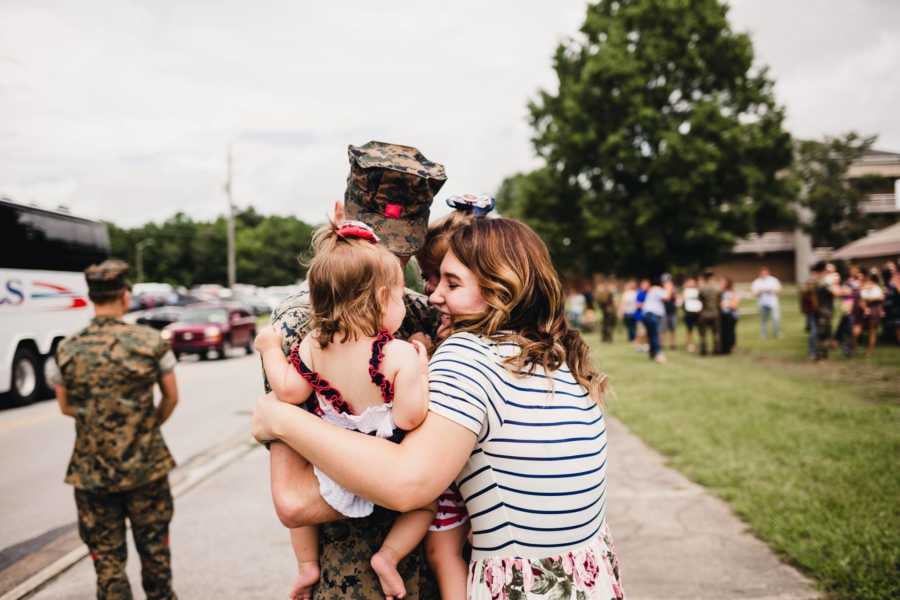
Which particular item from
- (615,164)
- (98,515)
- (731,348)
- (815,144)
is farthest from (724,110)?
(98,515)

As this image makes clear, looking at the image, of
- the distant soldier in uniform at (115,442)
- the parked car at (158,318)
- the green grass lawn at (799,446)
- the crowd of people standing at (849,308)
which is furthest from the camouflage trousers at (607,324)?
the parked car at (158,318)

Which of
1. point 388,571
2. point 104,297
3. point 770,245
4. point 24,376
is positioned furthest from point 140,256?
point 388,571

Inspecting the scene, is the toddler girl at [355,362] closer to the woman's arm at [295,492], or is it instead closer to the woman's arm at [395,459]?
the woman's arm at [295,492]

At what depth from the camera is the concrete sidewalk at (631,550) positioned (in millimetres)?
3930

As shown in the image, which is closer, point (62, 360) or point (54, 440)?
point (62, 360)

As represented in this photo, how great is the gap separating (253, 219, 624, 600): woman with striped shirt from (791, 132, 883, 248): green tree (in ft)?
150

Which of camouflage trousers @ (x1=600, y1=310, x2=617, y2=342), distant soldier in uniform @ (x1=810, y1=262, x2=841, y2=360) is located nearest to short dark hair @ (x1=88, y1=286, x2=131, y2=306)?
distant soldier in uniform @ (x1=810, y1=262, x2=841, y2=360)

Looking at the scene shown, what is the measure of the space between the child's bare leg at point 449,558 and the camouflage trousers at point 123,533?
2324 millimetres

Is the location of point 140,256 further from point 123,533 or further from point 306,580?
point 306,580

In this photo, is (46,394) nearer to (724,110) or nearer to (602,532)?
(602,532)

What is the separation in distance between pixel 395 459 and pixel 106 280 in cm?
282

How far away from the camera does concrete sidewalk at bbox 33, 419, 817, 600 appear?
393 centimetres

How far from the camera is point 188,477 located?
22.0 feet

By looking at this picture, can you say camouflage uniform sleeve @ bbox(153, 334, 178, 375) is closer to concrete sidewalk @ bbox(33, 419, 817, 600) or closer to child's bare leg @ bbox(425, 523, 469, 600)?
concrete sidewalk @ bbox(33, 419, 817, 600)
